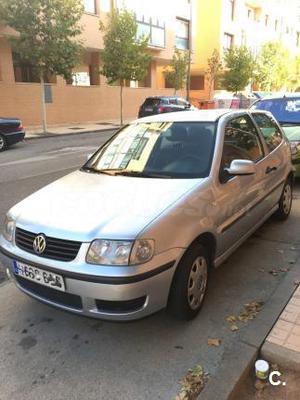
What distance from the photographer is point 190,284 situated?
3.17 m

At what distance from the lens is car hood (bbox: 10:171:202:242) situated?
2.79 metres

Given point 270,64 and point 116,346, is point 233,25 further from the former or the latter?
point 116,346

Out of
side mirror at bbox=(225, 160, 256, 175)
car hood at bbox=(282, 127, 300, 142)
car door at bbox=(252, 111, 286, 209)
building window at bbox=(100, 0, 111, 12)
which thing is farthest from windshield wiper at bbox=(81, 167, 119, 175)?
building window at bbox=(100, 0, 111, 12)

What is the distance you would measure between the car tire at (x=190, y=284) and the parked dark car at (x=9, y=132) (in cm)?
1134

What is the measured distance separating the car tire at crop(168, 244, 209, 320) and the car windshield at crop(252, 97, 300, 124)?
5.87m

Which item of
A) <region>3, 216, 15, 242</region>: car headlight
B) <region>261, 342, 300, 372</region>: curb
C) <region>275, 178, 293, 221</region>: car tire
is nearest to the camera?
<region>261, 342, 300, 372</region>: curb

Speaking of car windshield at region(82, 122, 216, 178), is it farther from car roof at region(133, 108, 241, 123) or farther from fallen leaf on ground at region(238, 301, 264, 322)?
fallen leaf on ground at region(238, 301, 264, 322)

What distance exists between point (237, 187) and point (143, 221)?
1.31 metres

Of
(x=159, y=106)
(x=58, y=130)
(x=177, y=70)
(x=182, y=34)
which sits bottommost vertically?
(x=58, y=130)

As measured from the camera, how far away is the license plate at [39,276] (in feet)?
9.27

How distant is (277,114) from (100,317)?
699 cm

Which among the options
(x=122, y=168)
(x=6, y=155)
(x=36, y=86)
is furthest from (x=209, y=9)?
(x=122, y=168)

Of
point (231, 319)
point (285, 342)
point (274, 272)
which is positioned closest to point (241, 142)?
point (274, 272)

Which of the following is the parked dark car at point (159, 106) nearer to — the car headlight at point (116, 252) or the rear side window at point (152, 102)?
the rear side window at point (152, 102)
